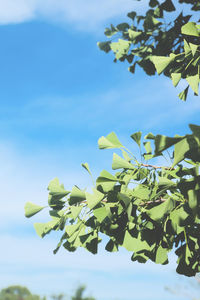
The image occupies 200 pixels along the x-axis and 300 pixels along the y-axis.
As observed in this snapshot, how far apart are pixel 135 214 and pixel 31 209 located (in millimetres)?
868

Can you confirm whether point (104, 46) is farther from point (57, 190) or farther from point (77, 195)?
point (77, 195)

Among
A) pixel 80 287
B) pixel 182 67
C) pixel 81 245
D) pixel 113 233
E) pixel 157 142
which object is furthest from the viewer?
pixel 80 287

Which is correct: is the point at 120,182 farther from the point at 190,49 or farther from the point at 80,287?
the point at 80,287

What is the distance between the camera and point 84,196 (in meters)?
2.14

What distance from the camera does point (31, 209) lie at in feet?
8.34

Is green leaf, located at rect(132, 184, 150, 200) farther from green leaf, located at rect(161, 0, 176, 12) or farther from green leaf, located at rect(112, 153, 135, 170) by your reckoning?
green leaf, located at rect(161, 0, 176, 12)

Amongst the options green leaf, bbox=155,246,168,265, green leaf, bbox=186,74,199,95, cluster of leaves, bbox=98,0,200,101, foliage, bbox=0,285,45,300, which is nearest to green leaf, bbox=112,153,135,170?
green leaf, bbox=155,246,168,265

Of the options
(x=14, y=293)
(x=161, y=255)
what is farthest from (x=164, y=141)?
(x=14, y=293)

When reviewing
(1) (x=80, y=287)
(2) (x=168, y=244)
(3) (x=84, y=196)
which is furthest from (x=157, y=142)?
(1) (x=80, y=287)

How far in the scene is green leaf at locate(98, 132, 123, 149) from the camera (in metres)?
2.23

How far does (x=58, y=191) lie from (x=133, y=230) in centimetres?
57

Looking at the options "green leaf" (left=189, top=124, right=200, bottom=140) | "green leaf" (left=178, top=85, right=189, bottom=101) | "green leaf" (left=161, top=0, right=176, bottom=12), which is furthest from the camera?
"green leaf" (left=161, top=0, right=176, bottom=12)

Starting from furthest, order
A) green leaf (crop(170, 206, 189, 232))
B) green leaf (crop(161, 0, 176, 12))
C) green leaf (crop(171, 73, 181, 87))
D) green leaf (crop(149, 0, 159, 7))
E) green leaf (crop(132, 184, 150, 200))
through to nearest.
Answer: green leaf (crop(149, 0, 159, 7)) < green leaf (crop(161, 0, 176, 12)) < green leaf (crop(171, 73, 181, 87)) < green leaf (crop(132, 184, 150, 200)) < green leaf (crop(170, 206, 189, 232))

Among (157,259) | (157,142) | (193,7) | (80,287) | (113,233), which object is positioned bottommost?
(80,287)
